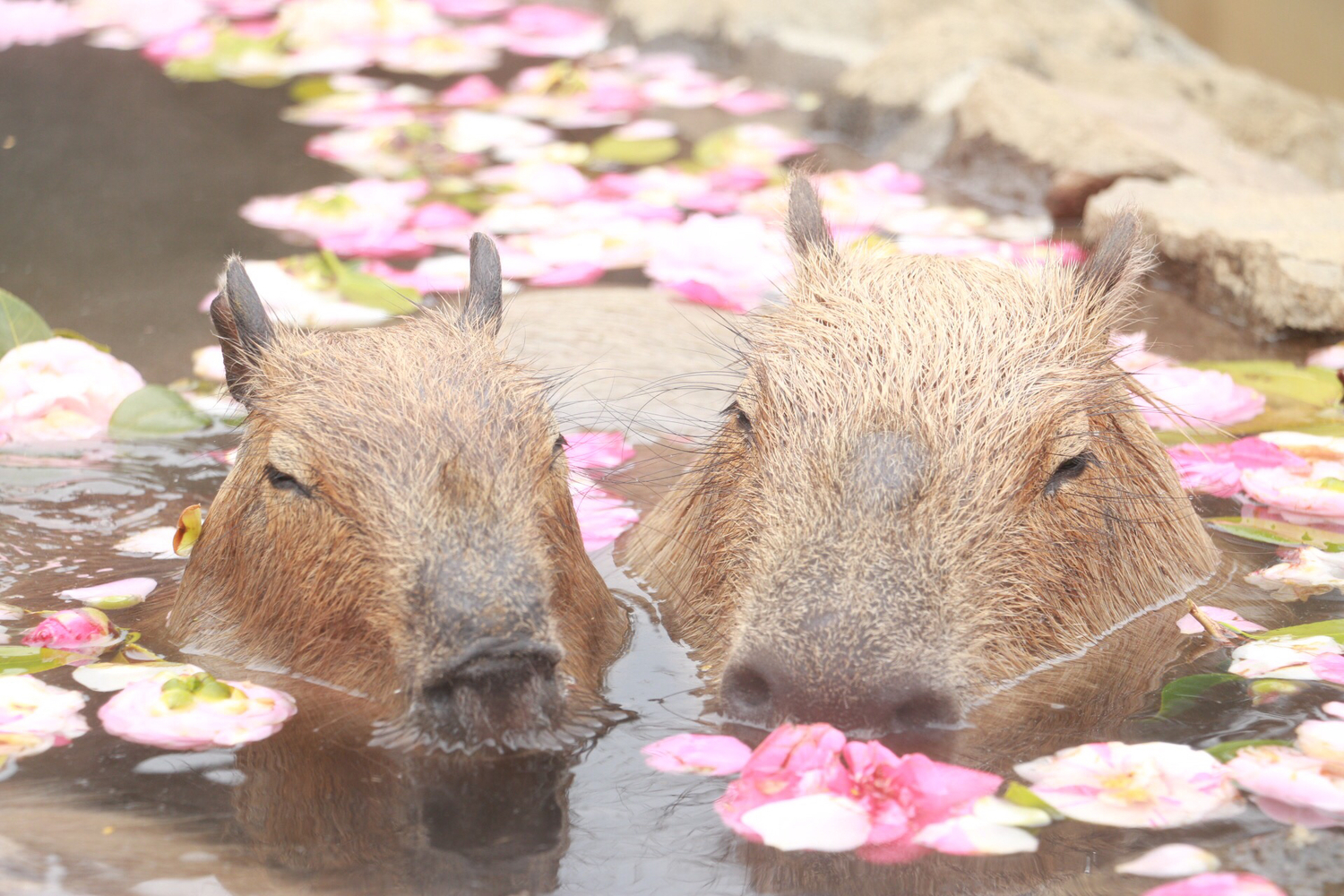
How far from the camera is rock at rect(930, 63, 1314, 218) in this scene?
8.52 metres

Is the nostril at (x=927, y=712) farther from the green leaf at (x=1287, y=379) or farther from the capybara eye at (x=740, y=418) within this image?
the green leaf at (x=1287, y=379)

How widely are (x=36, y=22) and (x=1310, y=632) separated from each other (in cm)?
1011

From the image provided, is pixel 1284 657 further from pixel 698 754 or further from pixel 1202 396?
pixel 1202 396

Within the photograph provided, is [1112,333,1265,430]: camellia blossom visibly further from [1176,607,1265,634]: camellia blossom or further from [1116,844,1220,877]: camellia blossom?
[1116,844,1220,877]: camellia blossom

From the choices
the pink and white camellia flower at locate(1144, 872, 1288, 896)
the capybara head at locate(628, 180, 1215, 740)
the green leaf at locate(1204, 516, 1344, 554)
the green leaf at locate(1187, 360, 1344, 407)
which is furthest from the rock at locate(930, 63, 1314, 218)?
the pink and white camellia flower at locate(1144, 872, 1288, 896)

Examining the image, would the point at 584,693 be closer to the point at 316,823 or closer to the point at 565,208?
the point at 316,823

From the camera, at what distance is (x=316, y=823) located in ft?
11.9

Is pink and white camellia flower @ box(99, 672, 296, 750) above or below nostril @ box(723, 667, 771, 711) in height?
below

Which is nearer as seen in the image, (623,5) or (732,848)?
(732,848)

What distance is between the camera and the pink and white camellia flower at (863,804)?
3434 mm

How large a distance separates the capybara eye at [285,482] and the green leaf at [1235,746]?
7.92 ft

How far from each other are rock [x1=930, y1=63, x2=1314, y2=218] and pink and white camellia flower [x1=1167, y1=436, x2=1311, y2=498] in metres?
3.06

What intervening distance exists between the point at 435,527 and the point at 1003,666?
1.54 meters

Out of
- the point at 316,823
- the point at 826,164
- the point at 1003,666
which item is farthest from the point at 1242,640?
the point at 826,164
